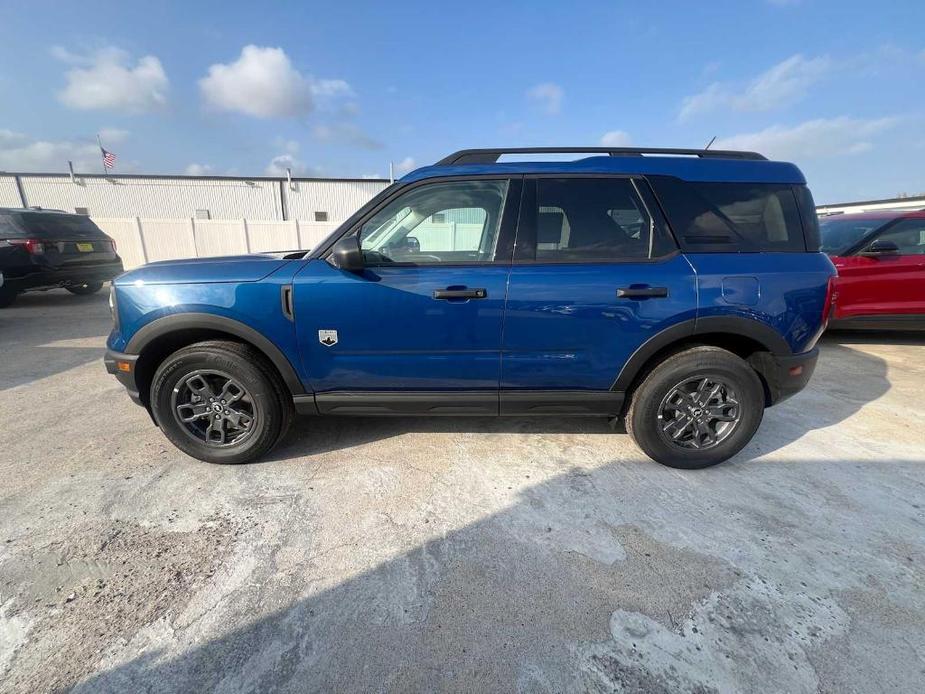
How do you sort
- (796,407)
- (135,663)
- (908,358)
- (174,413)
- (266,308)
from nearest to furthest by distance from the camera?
(135,663) < (266,308) < (174,413) < (796,407) < (908,358)

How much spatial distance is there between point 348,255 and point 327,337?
0.52 metres

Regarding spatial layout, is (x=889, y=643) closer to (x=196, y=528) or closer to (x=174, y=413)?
(x=196, y=528)

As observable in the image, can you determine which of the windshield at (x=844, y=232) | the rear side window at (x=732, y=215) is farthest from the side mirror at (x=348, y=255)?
the windshield at (x=844, y=232)

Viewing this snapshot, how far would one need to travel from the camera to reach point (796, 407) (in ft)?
11.7

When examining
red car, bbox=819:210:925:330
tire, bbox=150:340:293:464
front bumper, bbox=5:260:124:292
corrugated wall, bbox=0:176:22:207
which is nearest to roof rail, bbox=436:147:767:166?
tire, bbox=150:340:293:464

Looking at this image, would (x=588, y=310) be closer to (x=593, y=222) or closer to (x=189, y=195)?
(x=593, y=222)

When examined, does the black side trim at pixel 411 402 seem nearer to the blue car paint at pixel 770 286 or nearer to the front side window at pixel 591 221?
the front side window at pixel 591 221

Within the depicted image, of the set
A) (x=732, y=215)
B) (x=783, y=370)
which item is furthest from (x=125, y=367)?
(x=783, y=370)

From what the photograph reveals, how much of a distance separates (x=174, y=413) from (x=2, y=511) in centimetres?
90

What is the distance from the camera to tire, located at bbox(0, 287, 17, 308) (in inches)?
268

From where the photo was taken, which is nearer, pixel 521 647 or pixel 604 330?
pixel 521 647

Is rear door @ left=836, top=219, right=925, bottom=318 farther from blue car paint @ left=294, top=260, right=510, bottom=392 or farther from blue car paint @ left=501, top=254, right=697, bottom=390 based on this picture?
blue car paint @ left=294, top=260, right=510, bottom=392

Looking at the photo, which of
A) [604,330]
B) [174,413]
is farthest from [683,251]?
[174,413]

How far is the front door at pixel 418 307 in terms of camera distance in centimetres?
242
